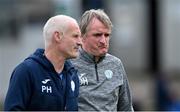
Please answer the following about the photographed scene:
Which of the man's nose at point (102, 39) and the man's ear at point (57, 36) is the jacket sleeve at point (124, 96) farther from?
the man's ear at point (57, 36)

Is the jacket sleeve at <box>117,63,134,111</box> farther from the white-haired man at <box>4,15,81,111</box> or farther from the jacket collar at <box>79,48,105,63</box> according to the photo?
the white-haired man at <box>4,15,81,111</box>

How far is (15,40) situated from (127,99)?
52.1 ft

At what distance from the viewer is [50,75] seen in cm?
679

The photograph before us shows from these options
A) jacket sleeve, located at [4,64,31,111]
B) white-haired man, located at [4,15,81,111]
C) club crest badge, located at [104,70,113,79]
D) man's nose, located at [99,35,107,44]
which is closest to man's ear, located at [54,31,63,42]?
white-haired man, located at [4,15,81,111]

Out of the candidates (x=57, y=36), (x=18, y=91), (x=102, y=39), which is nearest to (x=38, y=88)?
(x=18, y=91)

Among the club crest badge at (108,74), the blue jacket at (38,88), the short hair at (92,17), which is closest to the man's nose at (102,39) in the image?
the short hair at (92,17)

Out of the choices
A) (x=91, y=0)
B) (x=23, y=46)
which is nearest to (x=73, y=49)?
(x=91, y=0)

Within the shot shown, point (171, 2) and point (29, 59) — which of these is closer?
point (29, 59)

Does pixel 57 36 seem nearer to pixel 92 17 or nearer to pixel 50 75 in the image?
pixel 50 75

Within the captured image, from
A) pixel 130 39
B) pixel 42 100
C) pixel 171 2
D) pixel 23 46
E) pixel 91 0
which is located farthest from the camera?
pixel 130 39

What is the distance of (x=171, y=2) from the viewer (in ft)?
80.4

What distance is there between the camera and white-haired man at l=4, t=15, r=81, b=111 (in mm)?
6645

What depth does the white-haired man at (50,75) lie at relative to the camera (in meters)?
6.64

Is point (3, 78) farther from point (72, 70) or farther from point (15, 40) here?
point (72, 70)
